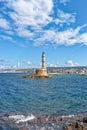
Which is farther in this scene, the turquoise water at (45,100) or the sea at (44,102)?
the turquoise water at (45,100)

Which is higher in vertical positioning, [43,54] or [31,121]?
[43,54]

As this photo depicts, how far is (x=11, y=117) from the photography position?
2462cm

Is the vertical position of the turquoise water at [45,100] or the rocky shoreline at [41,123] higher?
the rocky shoreline at [41,123]

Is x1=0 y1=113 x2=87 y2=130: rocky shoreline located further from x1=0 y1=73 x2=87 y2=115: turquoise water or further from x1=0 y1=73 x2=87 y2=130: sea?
x1=0 y1=73 x2=87 y2=115: turquoise water

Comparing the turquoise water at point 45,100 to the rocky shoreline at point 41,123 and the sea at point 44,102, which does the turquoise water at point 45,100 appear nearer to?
the sea at point 44,102

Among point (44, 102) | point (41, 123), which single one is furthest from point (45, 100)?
point (41, 123)

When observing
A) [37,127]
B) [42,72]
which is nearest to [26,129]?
[37,127]

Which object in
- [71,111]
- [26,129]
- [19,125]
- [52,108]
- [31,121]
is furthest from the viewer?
[52,108]

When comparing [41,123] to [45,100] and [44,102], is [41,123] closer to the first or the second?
[44,102]

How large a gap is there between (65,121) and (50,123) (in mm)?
1592

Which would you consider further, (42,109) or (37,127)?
(42,109)

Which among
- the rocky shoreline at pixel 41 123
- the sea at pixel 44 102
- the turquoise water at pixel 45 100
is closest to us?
the rocky shoreline at pixel 41 123

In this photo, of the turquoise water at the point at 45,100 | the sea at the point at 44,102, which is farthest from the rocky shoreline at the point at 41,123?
the turquoise water at the point at 45,100

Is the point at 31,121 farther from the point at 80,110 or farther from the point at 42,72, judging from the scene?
the point at 42,72
